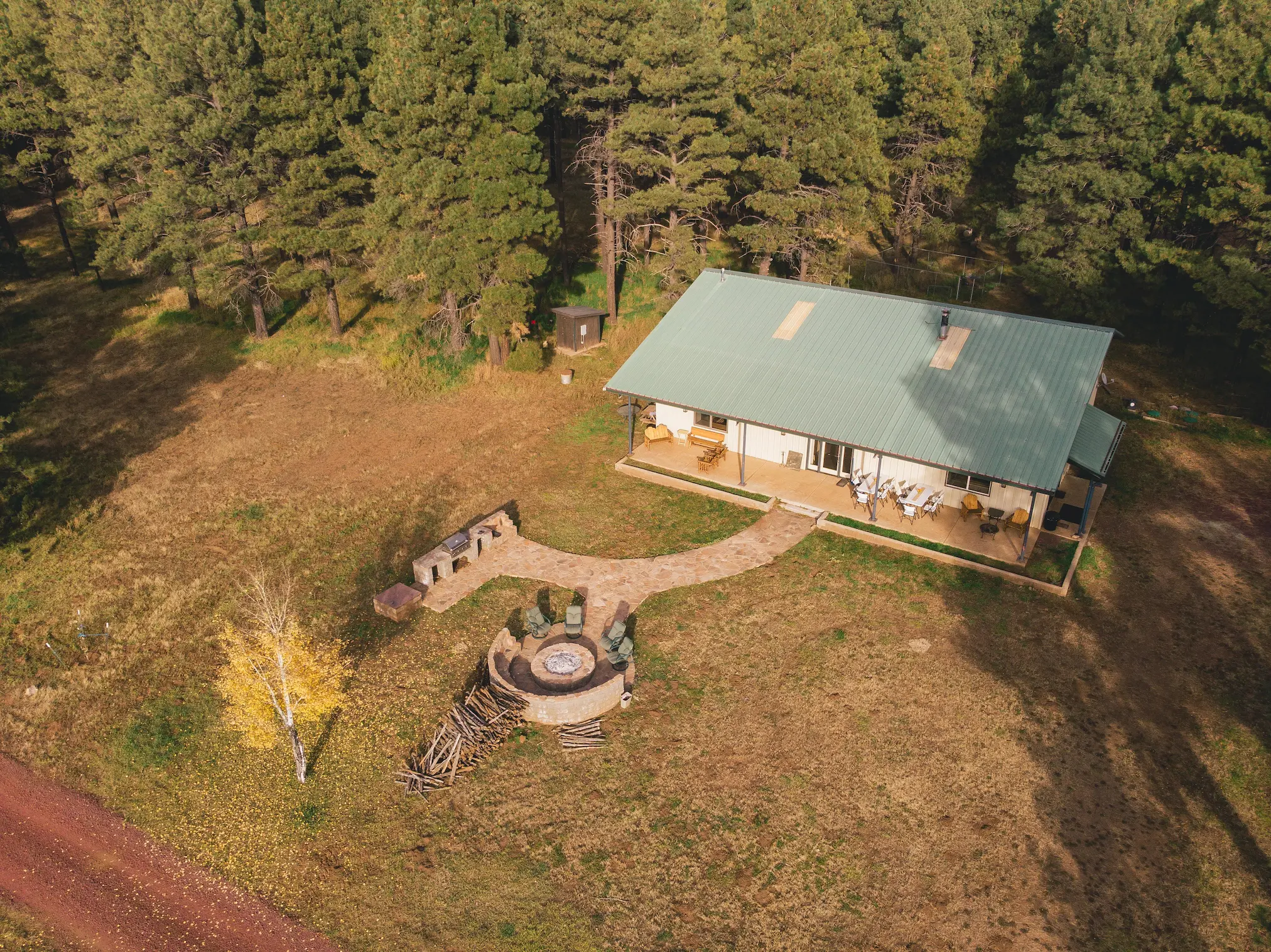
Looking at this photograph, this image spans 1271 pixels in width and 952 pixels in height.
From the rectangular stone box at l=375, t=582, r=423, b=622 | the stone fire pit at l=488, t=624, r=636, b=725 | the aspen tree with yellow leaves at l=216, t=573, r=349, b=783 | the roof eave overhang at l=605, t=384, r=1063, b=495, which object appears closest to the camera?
the aspen tree with yellow leaves at l=216, t=573, r=349, b=783

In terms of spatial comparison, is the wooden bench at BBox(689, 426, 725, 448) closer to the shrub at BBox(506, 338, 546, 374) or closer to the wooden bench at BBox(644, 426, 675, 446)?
the wooden bench at BBox(644, 426, 675, 446)

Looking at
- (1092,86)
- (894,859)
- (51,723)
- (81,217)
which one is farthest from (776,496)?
(81,217)

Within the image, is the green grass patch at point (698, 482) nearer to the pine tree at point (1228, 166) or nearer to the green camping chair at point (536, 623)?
the green camping chair at point (536, 623)

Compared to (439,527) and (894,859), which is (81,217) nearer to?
(439,527)

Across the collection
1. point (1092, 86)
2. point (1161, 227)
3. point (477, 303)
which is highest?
point (1092, 86)

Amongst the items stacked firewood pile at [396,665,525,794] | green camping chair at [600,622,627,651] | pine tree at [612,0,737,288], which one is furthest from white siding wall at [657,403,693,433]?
stacked firewood pile at [396,665,525,794]
